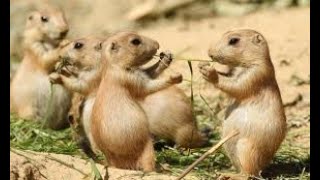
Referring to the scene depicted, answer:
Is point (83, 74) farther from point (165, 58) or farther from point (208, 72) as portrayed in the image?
point (208, 72)

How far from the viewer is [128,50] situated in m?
9.49

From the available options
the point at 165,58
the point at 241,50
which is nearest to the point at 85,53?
the point at 165,58

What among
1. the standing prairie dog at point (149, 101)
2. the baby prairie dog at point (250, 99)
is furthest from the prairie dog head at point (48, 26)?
the baby prairie dog at point (250, 99)

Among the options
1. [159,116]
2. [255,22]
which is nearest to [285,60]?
[255,22]

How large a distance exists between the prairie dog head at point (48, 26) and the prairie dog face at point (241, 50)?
2.75m

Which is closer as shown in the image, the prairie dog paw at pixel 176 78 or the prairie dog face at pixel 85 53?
the prairie dog paw at pixel 176 78

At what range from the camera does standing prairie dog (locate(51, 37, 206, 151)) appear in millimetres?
10375

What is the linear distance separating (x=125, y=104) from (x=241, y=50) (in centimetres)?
113

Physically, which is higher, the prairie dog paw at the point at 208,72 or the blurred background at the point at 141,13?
the blurred background at the point at 141,13

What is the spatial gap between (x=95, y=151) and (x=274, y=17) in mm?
5882

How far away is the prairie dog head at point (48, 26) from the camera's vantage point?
38.4ft

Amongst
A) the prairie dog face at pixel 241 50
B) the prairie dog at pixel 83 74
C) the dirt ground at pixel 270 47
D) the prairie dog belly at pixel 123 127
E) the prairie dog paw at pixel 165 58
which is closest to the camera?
the dirt ground at pixel 270 47

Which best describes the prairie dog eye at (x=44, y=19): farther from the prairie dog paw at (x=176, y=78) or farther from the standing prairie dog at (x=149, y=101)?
the prairie dog paw at (x=176, y=78)

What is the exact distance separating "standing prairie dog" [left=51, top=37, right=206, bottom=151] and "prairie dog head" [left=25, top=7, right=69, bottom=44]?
87cm
